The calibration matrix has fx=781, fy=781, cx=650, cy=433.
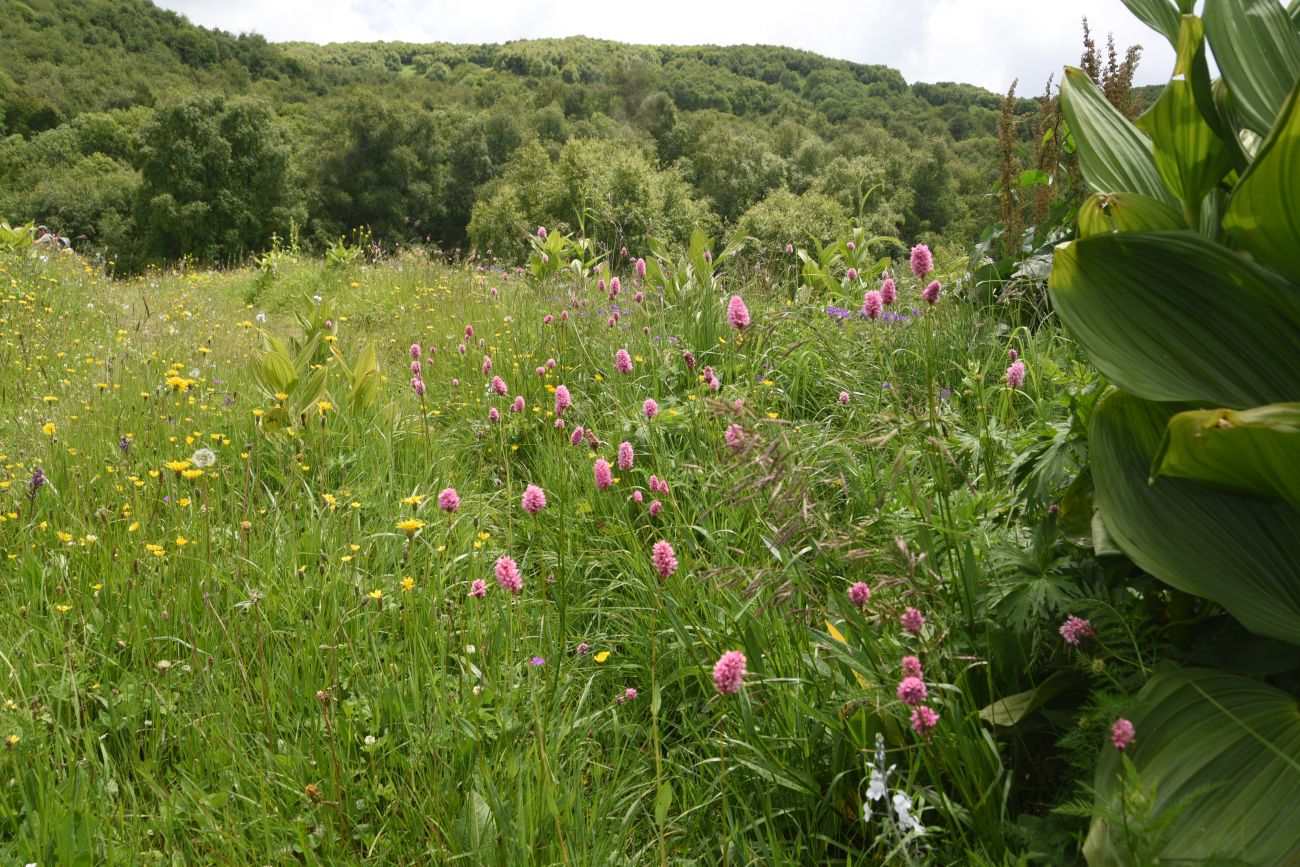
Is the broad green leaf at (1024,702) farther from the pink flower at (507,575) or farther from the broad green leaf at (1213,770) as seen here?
the pink flower at (507,575)

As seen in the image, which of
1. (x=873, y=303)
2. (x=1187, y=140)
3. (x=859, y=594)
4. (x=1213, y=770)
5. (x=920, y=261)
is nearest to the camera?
(x=1213, y=770)

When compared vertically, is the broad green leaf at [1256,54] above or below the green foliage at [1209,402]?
above

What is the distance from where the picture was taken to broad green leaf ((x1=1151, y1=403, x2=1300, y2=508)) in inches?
38.2

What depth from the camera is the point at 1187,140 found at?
132cm

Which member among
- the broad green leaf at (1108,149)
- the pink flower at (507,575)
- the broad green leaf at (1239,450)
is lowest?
the pink flower at (507,575)

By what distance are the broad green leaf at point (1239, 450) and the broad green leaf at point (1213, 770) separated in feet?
0.94

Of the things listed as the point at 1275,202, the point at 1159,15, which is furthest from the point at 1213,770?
the point at 1159,15

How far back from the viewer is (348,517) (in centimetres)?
243

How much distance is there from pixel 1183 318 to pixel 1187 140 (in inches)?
13.3

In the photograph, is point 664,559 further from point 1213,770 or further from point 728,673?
point 1213,770

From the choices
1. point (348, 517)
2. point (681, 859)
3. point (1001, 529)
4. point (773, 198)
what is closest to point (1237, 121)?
point (1001, 529)

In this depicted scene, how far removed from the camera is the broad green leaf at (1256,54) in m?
1.22

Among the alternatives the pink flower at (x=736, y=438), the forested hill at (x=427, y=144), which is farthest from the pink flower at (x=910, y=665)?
the forested hill at (x=427, y=144)

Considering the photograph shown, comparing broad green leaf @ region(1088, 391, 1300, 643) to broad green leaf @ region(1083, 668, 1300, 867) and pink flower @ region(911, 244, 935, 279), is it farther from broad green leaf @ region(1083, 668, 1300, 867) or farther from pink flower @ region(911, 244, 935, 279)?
pink flower @ region(911, 244, 935, 279)
